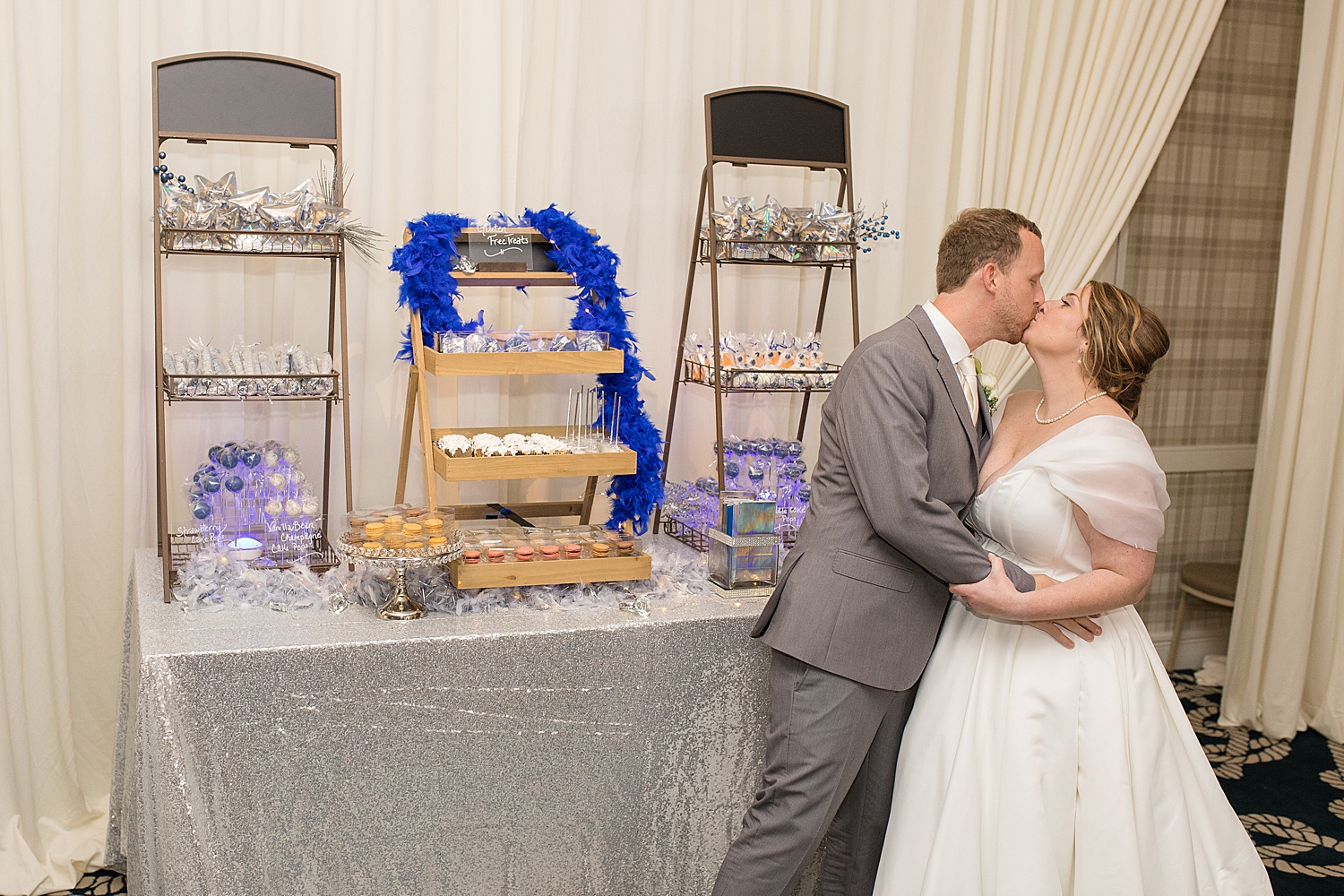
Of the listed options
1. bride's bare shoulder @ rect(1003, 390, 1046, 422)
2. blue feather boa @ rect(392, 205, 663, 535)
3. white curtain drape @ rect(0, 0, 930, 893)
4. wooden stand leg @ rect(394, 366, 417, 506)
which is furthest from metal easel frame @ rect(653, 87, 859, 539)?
wooden stand leg @ rect(394, 366, 417, 506)

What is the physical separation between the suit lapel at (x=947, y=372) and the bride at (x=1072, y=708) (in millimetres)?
146

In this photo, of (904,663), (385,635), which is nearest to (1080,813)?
(904,663)

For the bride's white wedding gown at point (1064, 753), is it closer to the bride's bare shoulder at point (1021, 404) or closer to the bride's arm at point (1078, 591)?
the bride's arm at point (1078, 591)

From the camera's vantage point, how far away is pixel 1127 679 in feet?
7.20

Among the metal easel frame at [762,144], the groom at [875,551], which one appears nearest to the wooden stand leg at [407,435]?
the metal easel frame at [762,144]

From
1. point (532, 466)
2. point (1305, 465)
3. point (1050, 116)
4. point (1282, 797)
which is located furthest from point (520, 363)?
point (1305, 465)

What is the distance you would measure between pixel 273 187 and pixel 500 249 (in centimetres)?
73

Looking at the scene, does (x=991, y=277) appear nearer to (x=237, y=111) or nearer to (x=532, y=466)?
(x=532, y=466)

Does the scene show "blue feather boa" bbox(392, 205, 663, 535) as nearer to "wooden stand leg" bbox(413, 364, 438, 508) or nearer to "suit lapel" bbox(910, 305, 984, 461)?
"wooden stand leg" bbox(413, 364, 438, 508)

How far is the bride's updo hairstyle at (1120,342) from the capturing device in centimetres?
222

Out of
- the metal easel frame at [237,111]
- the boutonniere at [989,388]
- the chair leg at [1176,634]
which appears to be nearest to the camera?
the metal easel frame at [237,111]

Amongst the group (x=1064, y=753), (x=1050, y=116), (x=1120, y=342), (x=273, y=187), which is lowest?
(x=1064, y=753)

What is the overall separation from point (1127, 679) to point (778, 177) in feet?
6.33

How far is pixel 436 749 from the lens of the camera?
2311mm
